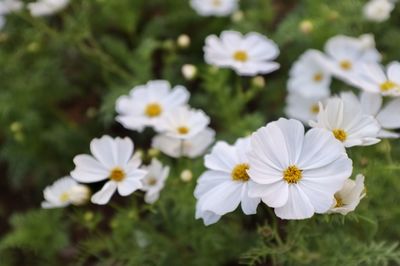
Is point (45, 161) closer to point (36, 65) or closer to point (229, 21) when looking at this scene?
point (36, 65)

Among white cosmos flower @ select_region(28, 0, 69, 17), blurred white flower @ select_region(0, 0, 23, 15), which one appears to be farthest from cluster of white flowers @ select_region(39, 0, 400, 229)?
blurred white flower @ select_region(0, 0, 23, 15)

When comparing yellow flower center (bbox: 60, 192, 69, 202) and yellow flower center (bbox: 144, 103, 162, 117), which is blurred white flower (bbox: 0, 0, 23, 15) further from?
yellow flower center (bbox: 60, 192, 69, 202)

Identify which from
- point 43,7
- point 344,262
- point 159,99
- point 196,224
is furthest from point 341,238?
point 43,7

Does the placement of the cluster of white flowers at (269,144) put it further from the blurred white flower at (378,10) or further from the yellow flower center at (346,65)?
the blurred white flower at (378,10)

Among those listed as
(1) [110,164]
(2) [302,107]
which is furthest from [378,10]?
(1) [110,164]

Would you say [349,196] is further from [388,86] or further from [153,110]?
[153,110]
